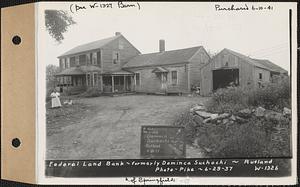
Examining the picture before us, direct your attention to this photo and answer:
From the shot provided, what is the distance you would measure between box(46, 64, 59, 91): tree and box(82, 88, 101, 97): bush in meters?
0.14

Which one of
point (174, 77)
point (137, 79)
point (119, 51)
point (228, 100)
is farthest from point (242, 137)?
point (119, 51)

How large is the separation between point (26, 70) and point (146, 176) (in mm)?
697

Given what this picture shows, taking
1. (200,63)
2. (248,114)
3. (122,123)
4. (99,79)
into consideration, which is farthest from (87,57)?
(248,114)

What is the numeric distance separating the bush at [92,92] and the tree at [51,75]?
0.47 feet

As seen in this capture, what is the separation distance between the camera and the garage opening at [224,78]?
60.6 inches

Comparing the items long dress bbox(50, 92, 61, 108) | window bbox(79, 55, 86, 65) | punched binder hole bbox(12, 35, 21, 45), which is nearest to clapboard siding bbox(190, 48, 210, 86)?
window bbox(79, 55, 86, 65)

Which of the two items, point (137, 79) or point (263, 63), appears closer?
point (263, 63)

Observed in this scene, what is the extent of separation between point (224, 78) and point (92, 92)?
58 cm

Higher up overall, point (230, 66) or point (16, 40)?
point (16, 40)

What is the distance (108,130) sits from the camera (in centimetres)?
Result: 155

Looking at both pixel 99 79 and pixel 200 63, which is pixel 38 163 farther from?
pixel 200 63

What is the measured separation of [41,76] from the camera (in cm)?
155
